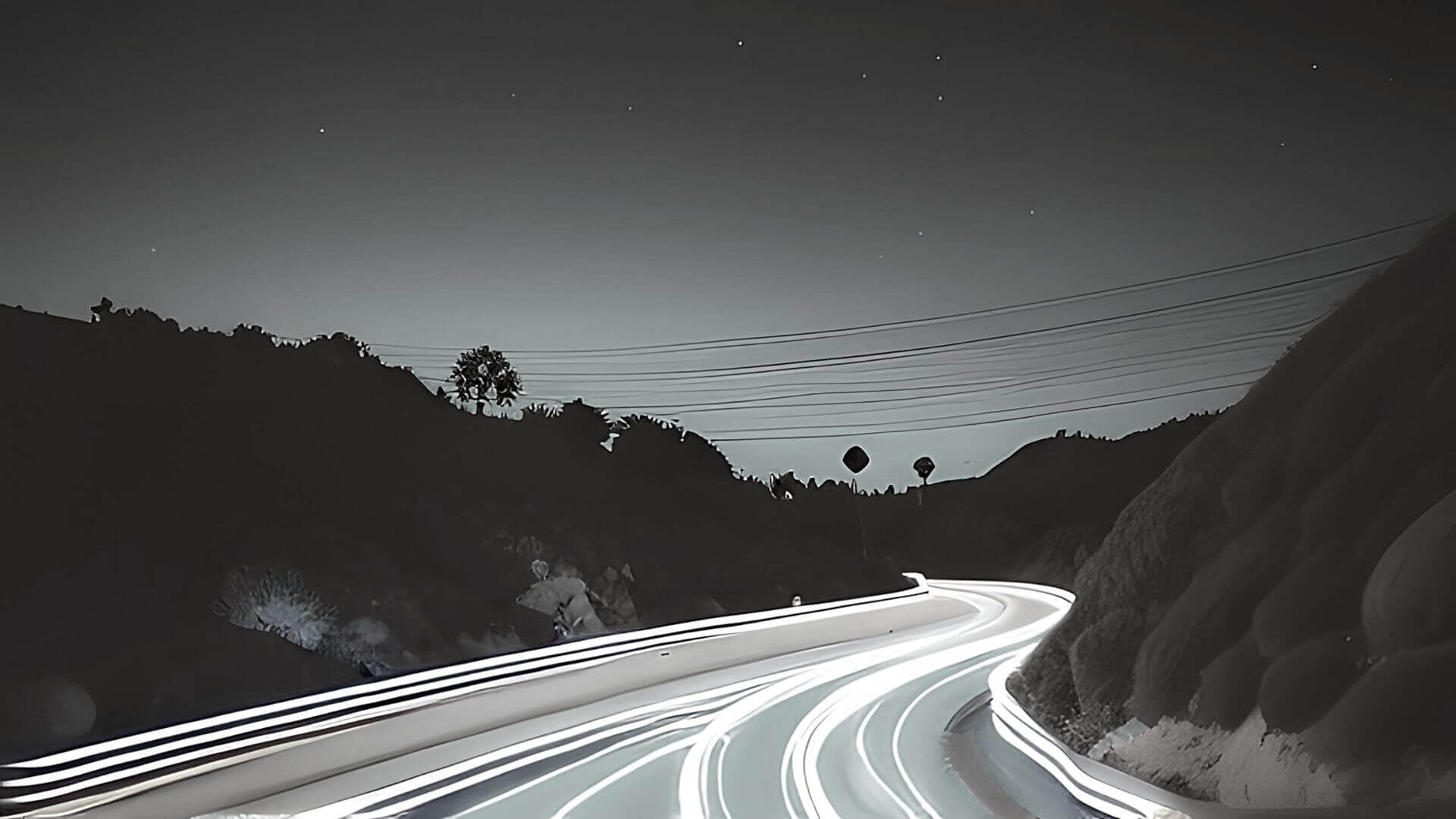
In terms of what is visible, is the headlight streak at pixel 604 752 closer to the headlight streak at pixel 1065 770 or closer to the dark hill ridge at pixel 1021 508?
the headlight streak at pixel 1065 770

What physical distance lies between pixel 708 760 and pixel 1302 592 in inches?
282

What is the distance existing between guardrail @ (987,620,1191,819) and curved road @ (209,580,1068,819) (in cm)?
78

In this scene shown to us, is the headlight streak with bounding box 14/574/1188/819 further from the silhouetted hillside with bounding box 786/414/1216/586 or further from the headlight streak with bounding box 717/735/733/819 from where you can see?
the silhouetted hillside with bounding box 786/414/1216/586

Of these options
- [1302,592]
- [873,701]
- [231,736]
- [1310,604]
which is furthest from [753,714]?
[1310,604]

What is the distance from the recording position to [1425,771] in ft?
20.5

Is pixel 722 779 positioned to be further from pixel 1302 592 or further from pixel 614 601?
pixel 614 601

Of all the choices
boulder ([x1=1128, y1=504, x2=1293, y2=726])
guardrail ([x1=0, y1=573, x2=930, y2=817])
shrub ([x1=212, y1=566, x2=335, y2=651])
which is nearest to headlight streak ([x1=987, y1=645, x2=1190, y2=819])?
boulder ([x1=1128, y1=504, x2=1293, y2=726])

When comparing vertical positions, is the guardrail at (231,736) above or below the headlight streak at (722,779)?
above

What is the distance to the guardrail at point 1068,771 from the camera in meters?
7.06

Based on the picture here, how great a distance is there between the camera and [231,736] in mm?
12898

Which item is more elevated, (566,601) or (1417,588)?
(1417,588)

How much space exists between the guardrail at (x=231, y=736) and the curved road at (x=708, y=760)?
111cm

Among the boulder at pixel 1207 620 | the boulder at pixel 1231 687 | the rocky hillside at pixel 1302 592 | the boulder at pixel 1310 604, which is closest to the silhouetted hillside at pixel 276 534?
the rocky hillside at pixel 1302 592

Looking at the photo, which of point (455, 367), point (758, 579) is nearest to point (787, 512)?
point (758, 579)
